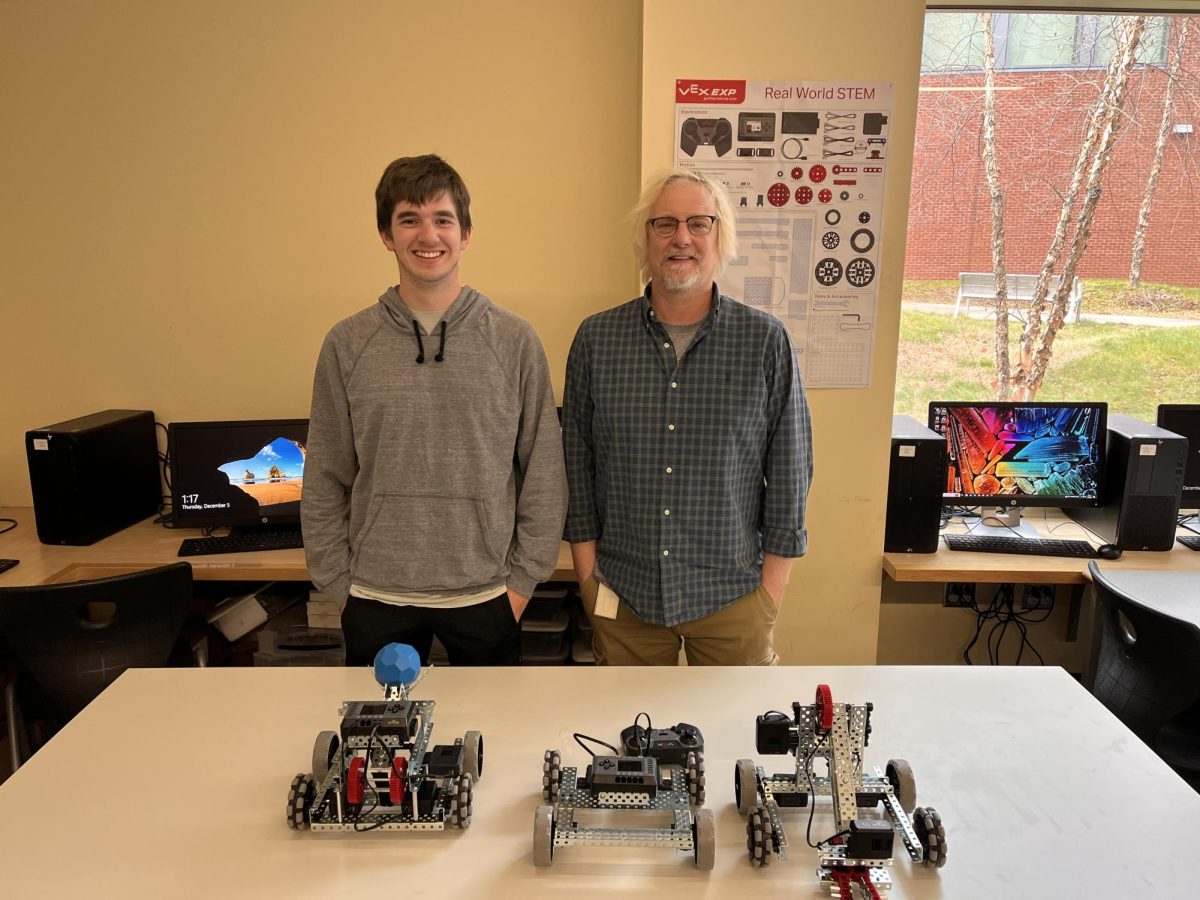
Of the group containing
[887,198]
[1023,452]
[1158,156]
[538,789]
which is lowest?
[538,789]

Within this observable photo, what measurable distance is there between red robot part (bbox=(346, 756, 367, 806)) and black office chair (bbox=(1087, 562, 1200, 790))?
185 centimetres

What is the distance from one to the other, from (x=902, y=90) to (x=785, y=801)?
82.2 inches

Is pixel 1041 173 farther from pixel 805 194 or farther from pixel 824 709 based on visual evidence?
pixel 824 709

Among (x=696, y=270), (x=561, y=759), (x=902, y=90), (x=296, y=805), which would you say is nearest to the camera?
(x=296, y=805)

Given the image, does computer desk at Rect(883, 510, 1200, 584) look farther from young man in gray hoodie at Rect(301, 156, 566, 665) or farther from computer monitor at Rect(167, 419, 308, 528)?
computer monitor at Rect(167, 419, 308, 528)

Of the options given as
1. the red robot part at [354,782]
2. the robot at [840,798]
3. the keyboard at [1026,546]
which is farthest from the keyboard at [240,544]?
the keyboard at [1026,546]

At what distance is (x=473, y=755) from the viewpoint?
52.4 inches

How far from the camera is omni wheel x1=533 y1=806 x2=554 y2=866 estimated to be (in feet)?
3.80

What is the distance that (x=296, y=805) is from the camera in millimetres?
1222

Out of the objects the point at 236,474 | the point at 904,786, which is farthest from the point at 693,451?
the point at 236,474

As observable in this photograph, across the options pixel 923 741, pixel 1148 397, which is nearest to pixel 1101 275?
pixel 1148 397

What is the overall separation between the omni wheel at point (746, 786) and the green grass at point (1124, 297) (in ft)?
7.91

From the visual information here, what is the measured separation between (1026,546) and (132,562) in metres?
2.93

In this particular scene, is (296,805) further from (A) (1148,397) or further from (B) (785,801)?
(A) (1148,397)
